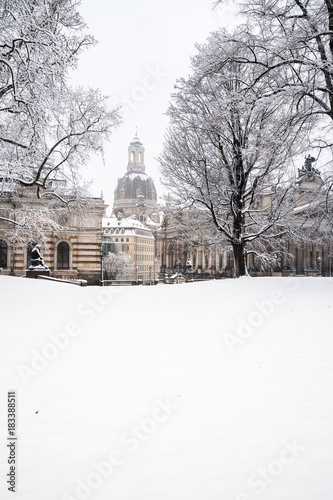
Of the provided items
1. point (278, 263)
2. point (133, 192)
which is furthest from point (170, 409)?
point (133, 192)

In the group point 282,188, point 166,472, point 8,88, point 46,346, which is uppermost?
point 8,88

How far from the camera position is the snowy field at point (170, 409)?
325 cm

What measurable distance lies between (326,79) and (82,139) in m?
8.85

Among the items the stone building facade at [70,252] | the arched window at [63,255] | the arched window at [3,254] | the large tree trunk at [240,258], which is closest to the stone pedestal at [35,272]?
the large tree trunk at [240,258]

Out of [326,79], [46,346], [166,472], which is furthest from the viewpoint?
[326,79]

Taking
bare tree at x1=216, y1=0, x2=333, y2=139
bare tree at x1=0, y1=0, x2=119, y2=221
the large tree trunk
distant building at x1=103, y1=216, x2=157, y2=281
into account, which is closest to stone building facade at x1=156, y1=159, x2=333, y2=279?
the large tree trunk

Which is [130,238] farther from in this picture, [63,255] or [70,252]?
[70,252]

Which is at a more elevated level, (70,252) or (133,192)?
(133,192)

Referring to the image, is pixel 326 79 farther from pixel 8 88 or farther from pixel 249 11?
pixel 8 88

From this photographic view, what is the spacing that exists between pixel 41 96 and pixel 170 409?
428 inches

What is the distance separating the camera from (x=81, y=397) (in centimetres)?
469

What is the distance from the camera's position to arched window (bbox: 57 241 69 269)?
36.0 m

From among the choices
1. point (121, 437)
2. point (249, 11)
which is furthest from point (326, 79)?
point (121, 437)

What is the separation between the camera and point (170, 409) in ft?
14.3
